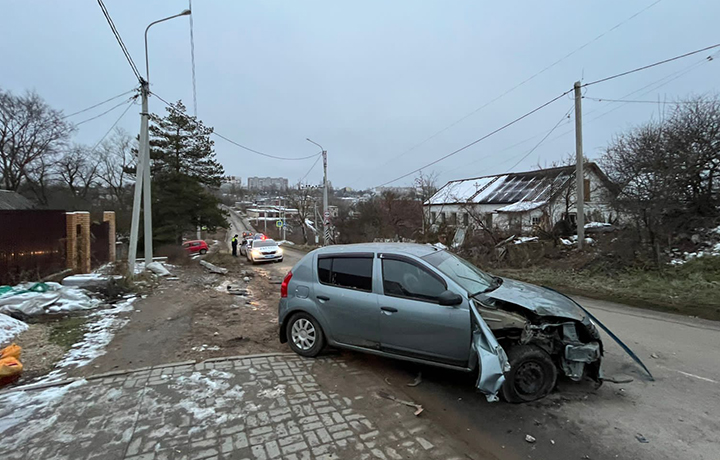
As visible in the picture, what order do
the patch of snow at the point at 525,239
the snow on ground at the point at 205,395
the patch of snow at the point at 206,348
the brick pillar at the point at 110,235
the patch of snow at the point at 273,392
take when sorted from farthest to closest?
1. the patch of snow at the point at 525,239
2. the brick pillar at the point at 110,235
3. the patch of snow at the point at 206,348
4. the patch of snow at the point at 273,392
5. the snow on ground at the point at 205,395

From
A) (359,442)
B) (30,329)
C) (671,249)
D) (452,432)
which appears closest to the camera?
(359,442)

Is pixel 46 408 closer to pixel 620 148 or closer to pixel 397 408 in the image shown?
pixel 397 408

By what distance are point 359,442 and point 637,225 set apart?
1204cm

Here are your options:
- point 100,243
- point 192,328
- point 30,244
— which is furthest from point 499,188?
point 30,244

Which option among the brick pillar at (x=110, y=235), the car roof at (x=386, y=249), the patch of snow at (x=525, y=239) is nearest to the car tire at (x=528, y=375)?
the car roof at (x=386, y=249)

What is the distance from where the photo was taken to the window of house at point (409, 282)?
4039mm

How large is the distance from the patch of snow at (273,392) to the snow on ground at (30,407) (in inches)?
71.6

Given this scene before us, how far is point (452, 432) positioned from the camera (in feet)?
10.5

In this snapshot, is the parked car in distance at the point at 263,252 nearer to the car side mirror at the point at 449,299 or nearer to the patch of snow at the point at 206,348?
the patch of snow at the point at 206,348

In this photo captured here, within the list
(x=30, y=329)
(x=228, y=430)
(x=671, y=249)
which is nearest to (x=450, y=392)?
(x=228, y=430)

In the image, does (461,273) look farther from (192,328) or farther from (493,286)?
(192,328)

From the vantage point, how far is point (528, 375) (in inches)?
144

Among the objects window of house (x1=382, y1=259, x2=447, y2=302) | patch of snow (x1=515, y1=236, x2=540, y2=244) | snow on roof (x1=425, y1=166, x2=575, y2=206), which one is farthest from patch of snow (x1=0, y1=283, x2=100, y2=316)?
snow on roof (x1=425, y1=166, x2=575, y2=206)

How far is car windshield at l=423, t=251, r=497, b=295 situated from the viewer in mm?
4166
